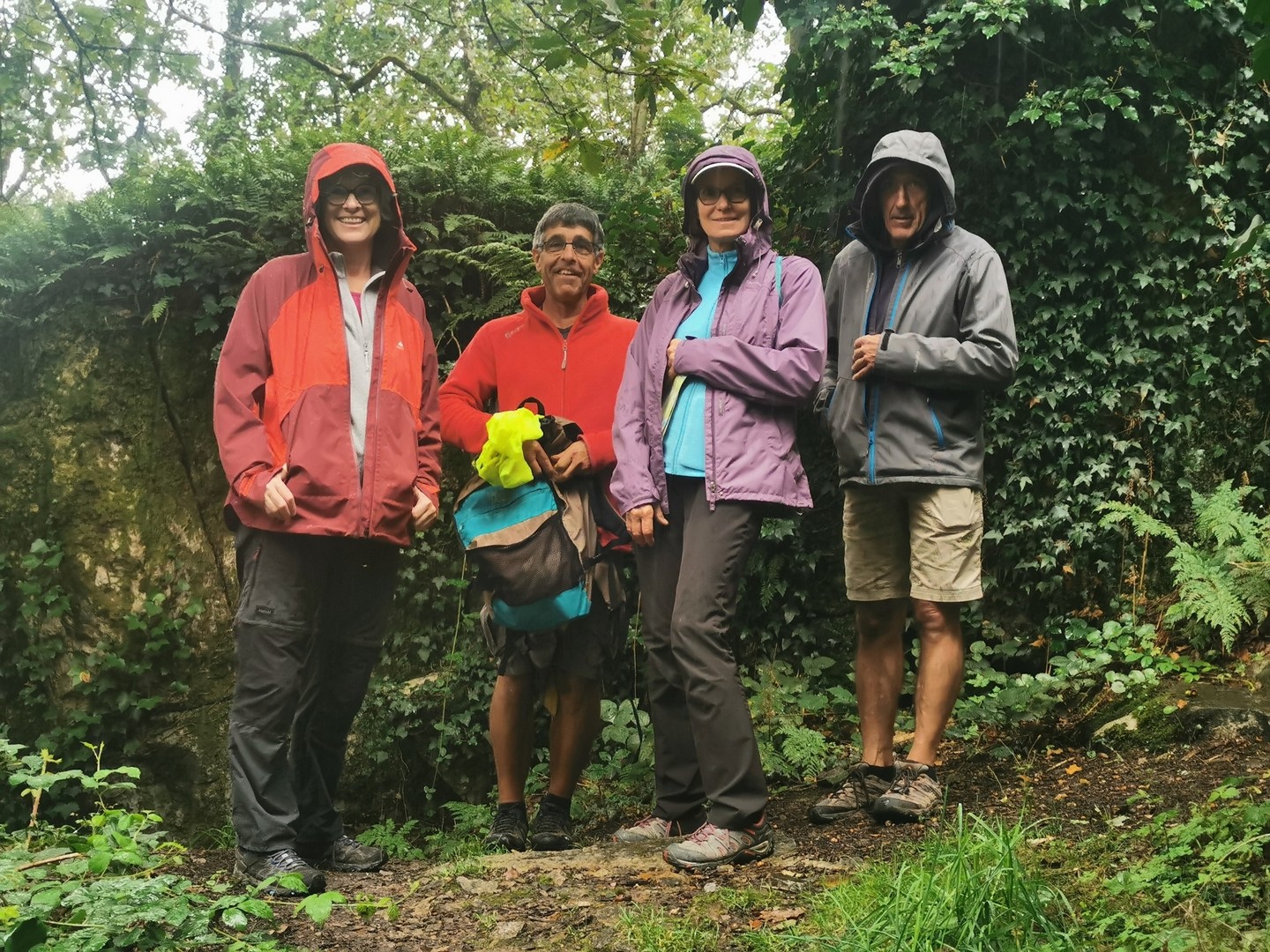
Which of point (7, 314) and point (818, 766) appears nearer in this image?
point (818, 766)

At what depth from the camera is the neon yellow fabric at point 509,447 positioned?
12.4 feet

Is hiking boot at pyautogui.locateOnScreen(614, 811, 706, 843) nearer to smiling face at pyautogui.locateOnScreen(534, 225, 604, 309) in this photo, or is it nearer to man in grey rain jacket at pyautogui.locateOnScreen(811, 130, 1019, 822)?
man in grey rain jacket at pyautogui.locateOnScreen(811, 130, 1019, 822)

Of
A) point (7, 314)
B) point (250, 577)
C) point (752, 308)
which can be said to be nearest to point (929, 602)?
point (752, 308)

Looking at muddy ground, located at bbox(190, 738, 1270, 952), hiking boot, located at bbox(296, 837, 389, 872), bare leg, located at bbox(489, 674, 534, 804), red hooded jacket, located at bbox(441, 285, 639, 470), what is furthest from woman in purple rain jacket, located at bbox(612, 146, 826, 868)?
hiking boot, located at bbox(296, 837, 389, 872)

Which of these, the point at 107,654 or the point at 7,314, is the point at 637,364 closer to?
the point at 107,654

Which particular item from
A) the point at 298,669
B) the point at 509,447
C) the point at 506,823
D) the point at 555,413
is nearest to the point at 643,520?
the point at 509,447

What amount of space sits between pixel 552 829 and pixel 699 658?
1.13 metres

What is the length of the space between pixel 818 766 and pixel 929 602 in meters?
1.35

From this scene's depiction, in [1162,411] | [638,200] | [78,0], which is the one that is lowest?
[1162,411]

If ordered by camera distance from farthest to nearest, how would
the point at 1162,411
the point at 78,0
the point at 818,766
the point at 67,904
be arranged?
the point at 78,0
the point at 1162,411
the point at 818,766
the point at 67,904

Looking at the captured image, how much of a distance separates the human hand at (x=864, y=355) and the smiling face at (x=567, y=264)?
1107mm

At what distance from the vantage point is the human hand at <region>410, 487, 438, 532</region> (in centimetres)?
370

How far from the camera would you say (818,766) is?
15.7ft

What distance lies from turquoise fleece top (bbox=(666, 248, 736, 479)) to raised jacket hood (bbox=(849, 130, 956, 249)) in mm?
623
